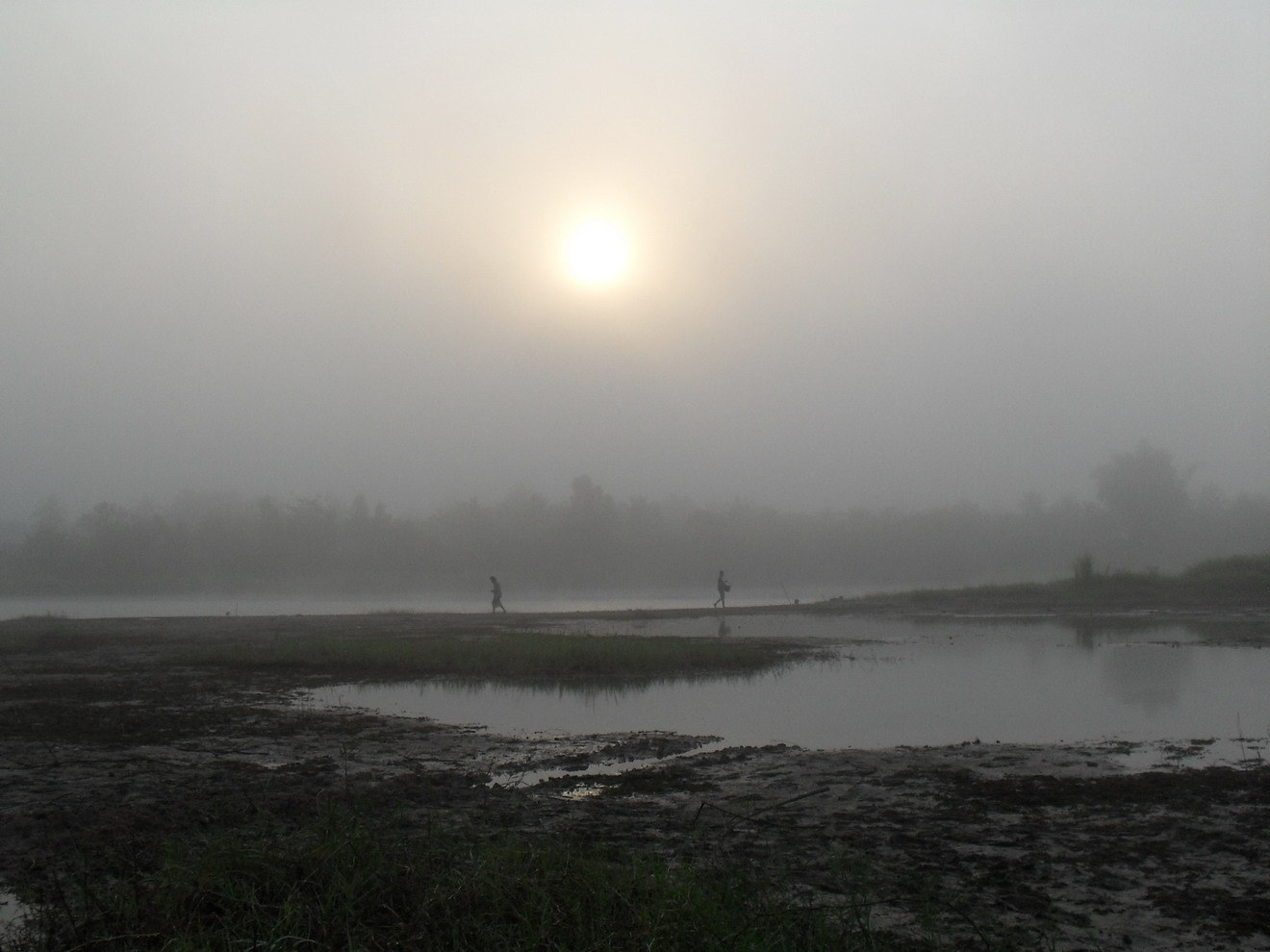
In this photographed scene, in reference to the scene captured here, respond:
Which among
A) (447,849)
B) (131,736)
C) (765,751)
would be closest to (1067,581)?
(765,751)

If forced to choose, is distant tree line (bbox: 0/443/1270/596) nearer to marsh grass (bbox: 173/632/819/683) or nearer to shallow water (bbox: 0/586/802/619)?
shallow water (bbox: 0/586/802/619)

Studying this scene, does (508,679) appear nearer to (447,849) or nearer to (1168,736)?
(1168,736)

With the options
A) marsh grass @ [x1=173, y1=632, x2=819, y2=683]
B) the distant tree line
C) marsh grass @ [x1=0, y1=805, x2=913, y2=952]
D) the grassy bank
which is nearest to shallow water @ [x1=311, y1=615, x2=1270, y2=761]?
marsh grass @ [x1=173, y1=632, x2=819, y2=683]

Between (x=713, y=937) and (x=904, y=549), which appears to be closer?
(x=713, y=937)

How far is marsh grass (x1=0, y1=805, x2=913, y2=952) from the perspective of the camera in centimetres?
495

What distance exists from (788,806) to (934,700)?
771cm

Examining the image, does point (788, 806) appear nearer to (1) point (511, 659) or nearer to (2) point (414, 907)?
(2) point (414, 907)

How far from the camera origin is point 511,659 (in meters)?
21.0

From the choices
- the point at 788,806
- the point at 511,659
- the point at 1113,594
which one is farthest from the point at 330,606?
the point at 788,806

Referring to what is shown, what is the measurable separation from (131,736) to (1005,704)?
12424mm

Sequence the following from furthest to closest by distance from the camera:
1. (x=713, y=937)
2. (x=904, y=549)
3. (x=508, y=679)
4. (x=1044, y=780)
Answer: (x=904, y=549), (x=508, y=679), (x=1044, y=780), (x=713, y=937)

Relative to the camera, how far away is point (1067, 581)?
39625mm

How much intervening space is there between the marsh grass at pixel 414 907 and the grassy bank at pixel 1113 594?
105 ft

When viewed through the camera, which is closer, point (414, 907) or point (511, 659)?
point (414, 907)
